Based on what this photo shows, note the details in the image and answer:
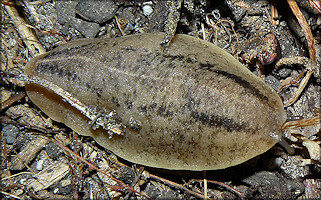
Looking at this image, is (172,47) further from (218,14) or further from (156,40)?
(218,14)

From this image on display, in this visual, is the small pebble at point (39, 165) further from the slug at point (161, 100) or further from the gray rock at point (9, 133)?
the slug at point (161, 100)

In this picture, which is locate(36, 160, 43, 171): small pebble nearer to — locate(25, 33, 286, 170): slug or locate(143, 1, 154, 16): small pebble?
locate(25, 33, 286, 170): slug

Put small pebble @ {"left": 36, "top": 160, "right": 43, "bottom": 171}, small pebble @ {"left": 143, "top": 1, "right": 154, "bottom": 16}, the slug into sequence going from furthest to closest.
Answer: small pebble @ {"left": 143, "top": 1, "right": 154, "bottom": 16}
small pebble @ {"left": 36, "top": 160, "right": 43, "bottom": 171}
the slug

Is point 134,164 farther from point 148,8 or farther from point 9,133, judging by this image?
point 148,8

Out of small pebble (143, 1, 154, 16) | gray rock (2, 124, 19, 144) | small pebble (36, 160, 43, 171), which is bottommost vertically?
small pebble (36, 160, 43, 171)

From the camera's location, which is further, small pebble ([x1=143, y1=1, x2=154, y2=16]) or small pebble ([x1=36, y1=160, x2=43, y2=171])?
small pebble ([x1=143, y1=1, x2=154, y2=16])

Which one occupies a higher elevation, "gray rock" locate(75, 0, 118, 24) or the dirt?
"gray rock" locate(75, 0, 118, 24)

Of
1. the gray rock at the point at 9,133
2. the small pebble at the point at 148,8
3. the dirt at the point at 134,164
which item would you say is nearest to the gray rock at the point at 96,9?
the dirt at the point at 134,164

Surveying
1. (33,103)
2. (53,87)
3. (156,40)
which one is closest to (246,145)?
(156,40)

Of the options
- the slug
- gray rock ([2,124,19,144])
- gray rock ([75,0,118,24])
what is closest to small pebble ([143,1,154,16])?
gray rock ([75,0,118,24])
